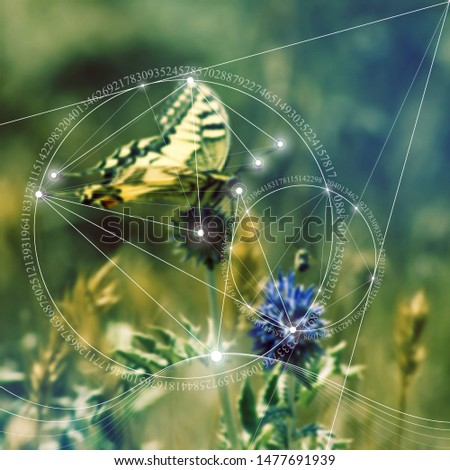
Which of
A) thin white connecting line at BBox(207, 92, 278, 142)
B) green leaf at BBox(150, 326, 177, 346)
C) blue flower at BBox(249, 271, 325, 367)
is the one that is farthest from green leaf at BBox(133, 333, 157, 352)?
thin white connecting line at BBox(207, 92, 278, 142)

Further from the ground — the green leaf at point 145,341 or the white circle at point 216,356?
the green leaf at point 145,341

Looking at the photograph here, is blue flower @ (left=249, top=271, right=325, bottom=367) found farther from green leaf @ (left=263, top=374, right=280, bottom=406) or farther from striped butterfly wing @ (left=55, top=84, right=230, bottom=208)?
striped butterfly wing @ (left=55, top=84, right=230, bottom=208)

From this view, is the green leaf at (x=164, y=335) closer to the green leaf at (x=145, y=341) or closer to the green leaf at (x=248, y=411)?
the green leaf at (x=145, y=341)

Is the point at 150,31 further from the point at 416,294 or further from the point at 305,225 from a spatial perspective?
the point at 416,294

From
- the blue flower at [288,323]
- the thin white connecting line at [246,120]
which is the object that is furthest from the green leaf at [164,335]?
the thin white connecting line at [246,120]

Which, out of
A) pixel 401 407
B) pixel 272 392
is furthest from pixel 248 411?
pixel 401 407

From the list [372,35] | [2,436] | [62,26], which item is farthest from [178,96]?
[2,436]

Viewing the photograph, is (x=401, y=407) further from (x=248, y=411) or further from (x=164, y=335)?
(x=164, y=335)
